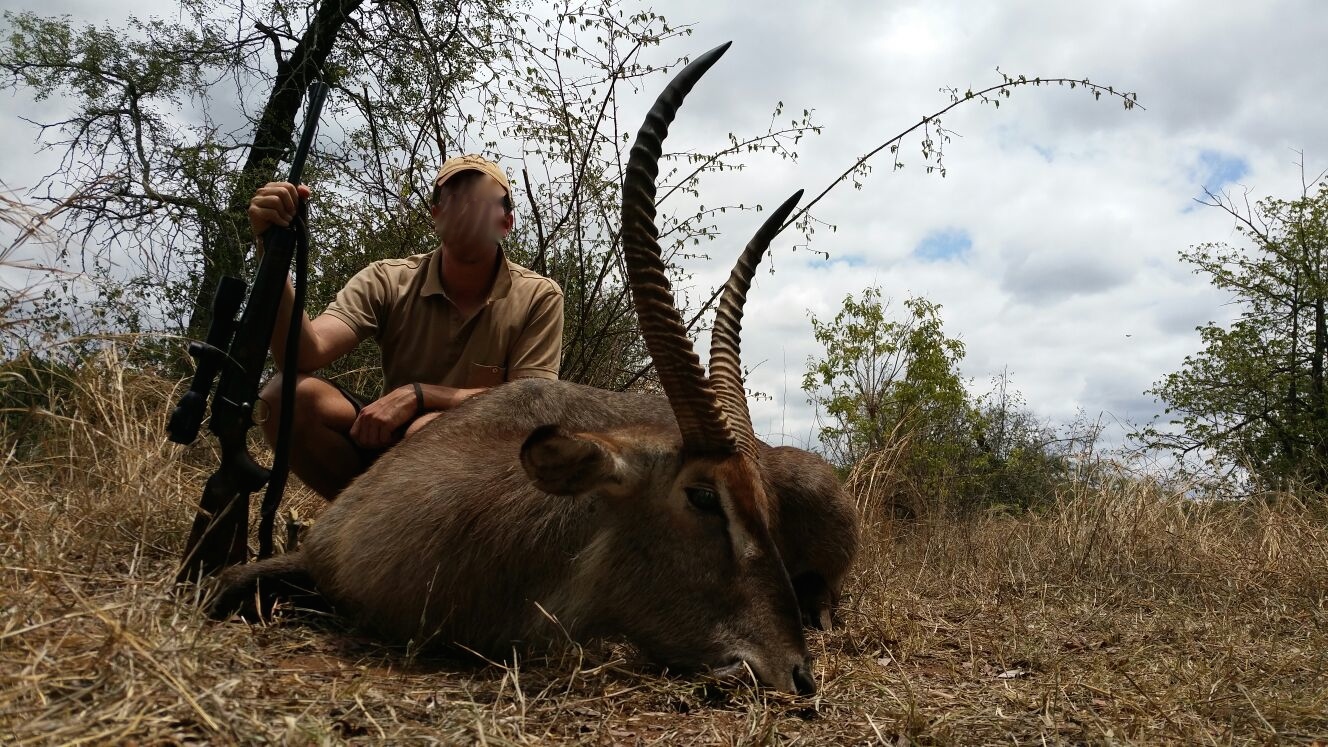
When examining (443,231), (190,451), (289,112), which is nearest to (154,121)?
(289,112)

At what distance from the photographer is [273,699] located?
2160mm

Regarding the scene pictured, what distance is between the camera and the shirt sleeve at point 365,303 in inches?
180

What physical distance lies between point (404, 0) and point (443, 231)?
6.87 m

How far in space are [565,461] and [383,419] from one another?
60.6 inches

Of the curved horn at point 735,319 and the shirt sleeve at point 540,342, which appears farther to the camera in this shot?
the shirt sleeve at point 540,342

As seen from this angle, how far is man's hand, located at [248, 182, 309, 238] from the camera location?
3521 millimetres

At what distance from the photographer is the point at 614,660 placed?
301 cm

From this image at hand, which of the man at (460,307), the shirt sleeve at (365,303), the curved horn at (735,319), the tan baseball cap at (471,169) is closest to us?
the curved horn at (735,319)

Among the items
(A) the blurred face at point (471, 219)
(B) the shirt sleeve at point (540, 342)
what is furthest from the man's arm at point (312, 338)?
(B) the shirt sleeve at point (540, 342)

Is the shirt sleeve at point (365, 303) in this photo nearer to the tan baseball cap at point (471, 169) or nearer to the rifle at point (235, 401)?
the tan baseball cap at point (471, 169)

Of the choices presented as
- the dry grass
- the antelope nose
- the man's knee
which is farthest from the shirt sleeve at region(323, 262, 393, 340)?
the antelope nose

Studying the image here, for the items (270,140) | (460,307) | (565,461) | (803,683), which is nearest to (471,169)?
(460,307)

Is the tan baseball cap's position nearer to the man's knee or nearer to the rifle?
the rifle

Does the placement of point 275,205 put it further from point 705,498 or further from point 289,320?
point 705,498
